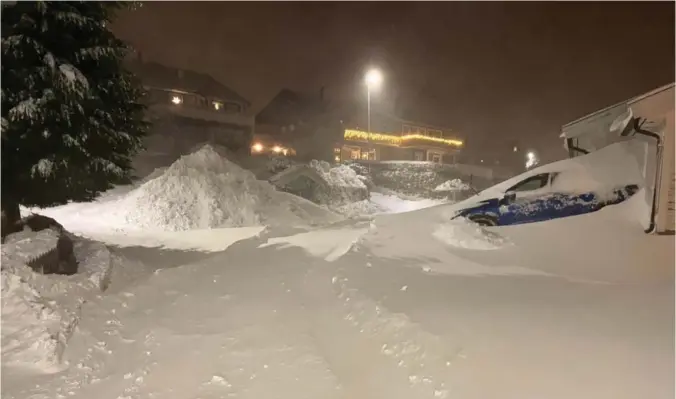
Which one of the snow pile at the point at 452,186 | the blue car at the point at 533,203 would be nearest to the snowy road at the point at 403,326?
the blue car at the point at 533,203

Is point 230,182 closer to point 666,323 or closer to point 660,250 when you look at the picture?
point 660,250

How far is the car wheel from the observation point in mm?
10203

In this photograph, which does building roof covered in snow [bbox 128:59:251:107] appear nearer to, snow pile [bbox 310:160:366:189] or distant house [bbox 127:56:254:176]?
distant house [bbox 127:56:254:176]

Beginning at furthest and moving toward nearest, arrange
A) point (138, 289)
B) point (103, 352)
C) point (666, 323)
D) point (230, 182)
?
point (230, 182) < point (138, 289) < point (103, 352) < point (666, 323)

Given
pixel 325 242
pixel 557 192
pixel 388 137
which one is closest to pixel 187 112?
pixel 388 137

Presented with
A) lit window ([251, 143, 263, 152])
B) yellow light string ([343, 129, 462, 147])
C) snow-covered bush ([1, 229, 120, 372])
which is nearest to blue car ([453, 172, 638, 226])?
snow-covered bush ([1, 229, 120, 372])

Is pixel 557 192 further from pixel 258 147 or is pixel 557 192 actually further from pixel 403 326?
pixel 258 147

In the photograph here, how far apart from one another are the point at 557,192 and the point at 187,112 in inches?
1246

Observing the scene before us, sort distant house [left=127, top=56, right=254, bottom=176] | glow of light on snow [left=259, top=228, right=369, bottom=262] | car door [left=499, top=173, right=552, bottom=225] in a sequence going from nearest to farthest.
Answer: glow of light on snow [left=259, top=228, right=369, bottom=262]
car door [left=499, top=173, right=552, bottom=225]
distant house [left=127, top=56, right=254, bottom=176]

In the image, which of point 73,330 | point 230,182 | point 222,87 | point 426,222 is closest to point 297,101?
point 222,87

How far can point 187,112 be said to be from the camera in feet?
118

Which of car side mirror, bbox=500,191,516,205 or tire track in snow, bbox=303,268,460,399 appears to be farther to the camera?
car side mirror, bbox=500,191,516,205

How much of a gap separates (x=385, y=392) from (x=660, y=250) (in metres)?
6.05

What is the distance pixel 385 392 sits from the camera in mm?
3830
